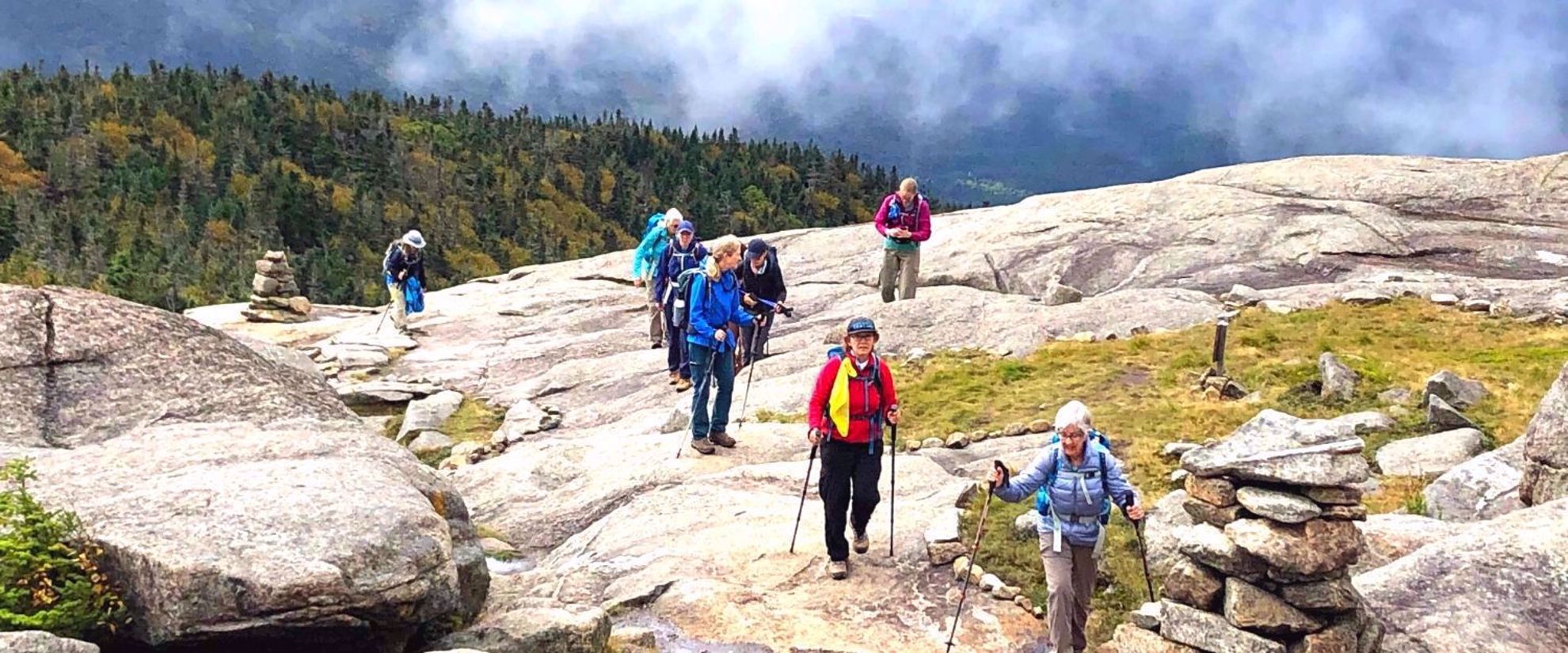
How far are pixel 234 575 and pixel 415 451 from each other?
49.3ft

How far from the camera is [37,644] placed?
24.5ft

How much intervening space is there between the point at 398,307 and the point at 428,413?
10.4m

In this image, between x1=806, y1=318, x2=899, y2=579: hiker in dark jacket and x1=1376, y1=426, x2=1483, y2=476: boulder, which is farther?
x1=1376, y1=426, x2=1483, y2=476: boulder

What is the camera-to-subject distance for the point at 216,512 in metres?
9.49

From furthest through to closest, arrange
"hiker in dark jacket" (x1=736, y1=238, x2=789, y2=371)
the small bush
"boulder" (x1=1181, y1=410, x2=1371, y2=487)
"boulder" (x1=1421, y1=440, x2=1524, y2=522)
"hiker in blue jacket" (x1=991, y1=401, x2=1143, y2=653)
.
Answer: "hiker in dark jacket" (x1=736, y1=238, x2=789, y2=371) → "boulder" (x1=1421, y1=440, x2=1524, y2=522) → "hiker in blue jacket" (x1=991, y1=401, x2=1143, y2=653) → "boulder" (x1=1181, y1=410, x2=1371, y2=487) → the small bush

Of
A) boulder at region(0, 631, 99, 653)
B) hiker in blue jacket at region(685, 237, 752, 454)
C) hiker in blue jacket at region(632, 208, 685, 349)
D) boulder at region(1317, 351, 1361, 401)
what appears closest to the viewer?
boulder at region(0, 631, 99, 653)

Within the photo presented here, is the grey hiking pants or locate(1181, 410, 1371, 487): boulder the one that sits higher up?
locate(1181, 410, 1371, 487): boulder

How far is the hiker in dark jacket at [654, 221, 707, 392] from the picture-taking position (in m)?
23.2

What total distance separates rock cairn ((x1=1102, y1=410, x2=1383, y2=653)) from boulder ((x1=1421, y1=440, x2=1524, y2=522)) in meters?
5.40

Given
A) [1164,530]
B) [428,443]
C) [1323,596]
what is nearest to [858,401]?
[1164,530]

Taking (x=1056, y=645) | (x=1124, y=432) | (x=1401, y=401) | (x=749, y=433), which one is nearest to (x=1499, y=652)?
(x=1056, y=645)

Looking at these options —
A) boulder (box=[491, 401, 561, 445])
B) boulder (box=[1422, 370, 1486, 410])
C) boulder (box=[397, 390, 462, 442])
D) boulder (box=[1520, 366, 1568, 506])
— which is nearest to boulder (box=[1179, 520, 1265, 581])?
boulder (box=[1520, 366, 1568, 506])

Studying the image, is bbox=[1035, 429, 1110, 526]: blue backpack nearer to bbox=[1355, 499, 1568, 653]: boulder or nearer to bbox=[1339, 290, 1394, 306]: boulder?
bbox=[1355, 499, 1568, 653]: boulder

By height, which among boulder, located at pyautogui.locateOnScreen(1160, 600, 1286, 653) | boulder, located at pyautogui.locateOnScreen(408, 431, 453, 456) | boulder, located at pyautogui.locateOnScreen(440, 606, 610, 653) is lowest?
boulder, located at pyautogui.locateOnScreen(408, 431, 453, 456)
